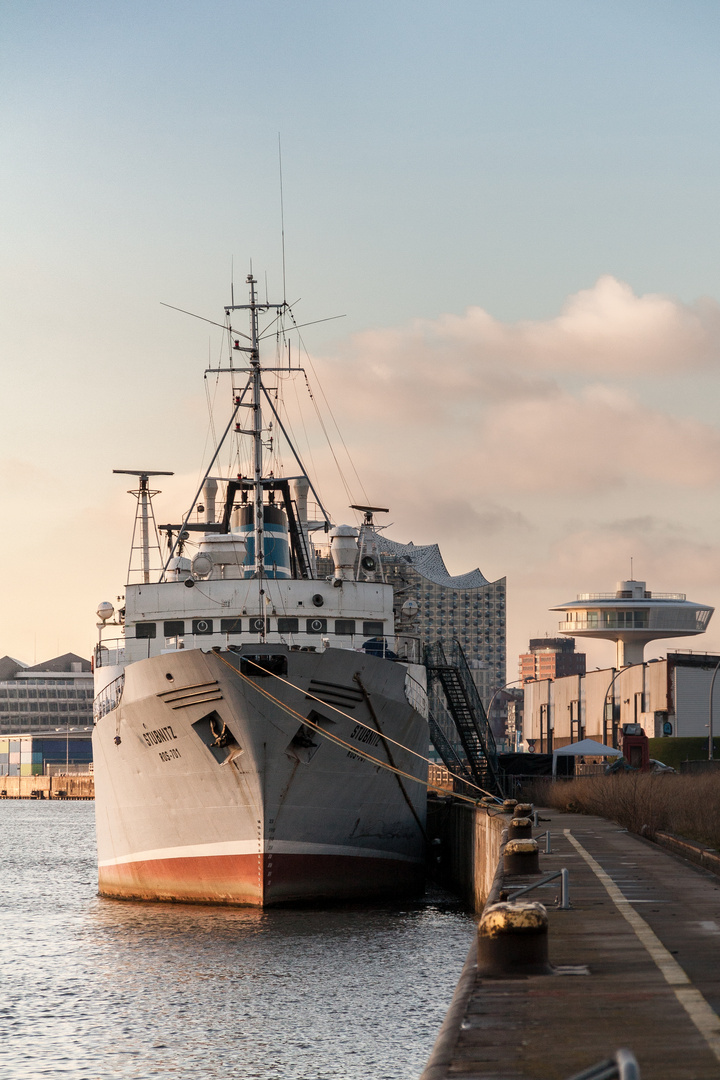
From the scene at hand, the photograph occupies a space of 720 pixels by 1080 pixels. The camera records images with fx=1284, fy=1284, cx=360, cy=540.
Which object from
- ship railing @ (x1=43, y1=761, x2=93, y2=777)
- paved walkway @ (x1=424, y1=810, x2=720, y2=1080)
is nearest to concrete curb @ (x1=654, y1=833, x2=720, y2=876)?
paved walkway @ (x1=424, y1=810, x2=720, y2=1080)

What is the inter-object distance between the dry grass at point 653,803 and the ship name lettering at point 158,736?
1061 centimetres

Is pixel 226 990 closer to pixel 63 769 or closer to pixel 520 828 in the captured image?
pixel 520 828

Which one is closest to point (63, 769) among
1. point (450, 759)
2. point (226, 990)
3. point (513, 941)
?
point (450, 759)

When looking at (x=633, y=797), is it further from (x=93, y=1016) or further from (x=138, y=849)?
(x=93, y=1016)

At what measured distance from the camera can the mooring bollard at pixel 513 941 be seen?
1066 cm

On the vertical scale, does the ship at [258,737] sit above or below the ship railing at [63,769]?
above

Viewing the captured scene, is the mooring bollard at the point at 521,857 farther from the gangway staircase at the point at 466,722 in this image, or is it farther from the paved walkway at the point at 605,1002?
the gangway staircase at the point at 466,722

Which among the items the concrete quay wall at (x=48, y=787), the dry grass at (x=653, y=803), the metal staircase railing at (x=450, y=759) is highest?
the dry grass at (x=653, y=803)

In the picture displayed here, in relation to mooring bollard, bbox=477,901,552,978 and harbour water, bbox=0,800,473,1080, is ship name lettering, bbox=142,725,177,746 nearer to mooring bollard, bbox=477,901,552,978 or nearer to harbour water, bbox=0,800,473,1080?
harbour water, bbox=0,800,473,1080

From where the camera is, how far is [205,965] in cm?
2222

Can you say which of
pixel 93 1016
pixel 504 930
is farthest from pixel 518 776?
pixel 504 930

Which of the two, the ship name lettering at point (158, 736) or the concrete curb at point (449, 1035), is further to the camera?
the ship name lettering at point (158, 736)

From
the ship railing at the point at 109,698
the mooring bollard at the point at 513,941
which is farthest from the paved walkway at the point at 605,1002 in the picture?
the ship railing at the point at 109,698

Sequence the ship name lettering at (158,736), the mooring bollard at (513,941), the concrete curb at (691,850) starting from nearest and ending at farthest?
the mooring bollard at (513,941) → the concrete curb at (691,850) → the ship name lettering at (158,736)
